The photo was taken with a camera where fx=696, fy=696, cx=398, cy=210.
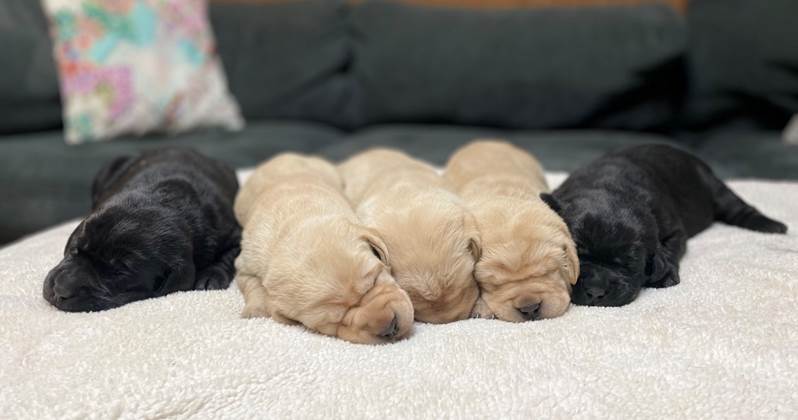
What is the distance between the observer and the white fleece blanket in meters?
1.15

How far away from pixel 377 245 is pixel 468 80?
260cm

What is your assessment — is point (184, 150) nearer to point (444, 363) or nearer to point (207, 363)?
point (207, 363)

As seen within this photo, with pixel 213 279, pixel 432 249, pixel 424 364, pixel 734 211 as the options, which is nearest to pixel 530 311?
pixel 432 249

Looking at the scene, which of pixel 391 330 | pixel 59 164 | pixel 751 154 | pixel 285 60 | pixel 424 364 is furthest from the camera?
pixel 285 60

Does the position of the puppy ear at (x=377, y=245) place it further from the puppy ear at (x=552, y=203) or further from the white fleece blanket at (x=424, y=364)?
the puppy ear at (x=552, y=203)

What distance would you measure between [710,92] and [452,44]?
1.45m

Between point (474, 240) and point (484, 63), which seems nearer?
point (474, 240)

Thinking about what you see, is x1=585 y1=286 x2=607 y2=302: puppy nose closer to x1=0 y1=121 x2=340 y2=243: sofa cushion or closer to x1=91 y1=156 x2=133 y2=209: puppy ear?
x1=91 y1=156 x2=133 y2=209: puppy ear

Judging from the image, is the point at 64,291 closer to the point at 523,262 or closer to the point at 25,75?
the point at 523,262

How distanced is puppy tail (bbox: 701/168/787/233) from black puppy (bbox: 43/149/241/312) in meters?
1.48

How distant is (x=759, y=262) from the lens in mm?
1699

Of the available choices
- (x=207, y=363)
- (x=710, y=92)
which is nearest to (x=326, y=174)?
(x=207, y=363)

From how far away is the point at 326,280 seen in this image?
4.70ft

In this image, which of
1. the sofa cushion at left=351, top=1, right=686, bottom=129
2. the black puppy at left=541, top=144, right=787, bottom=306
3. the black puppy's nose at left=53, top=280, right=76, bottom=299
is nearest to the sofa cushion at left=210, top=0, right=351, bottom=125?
the sofa cushion at left=351, top=1, right=686, bottom=129
